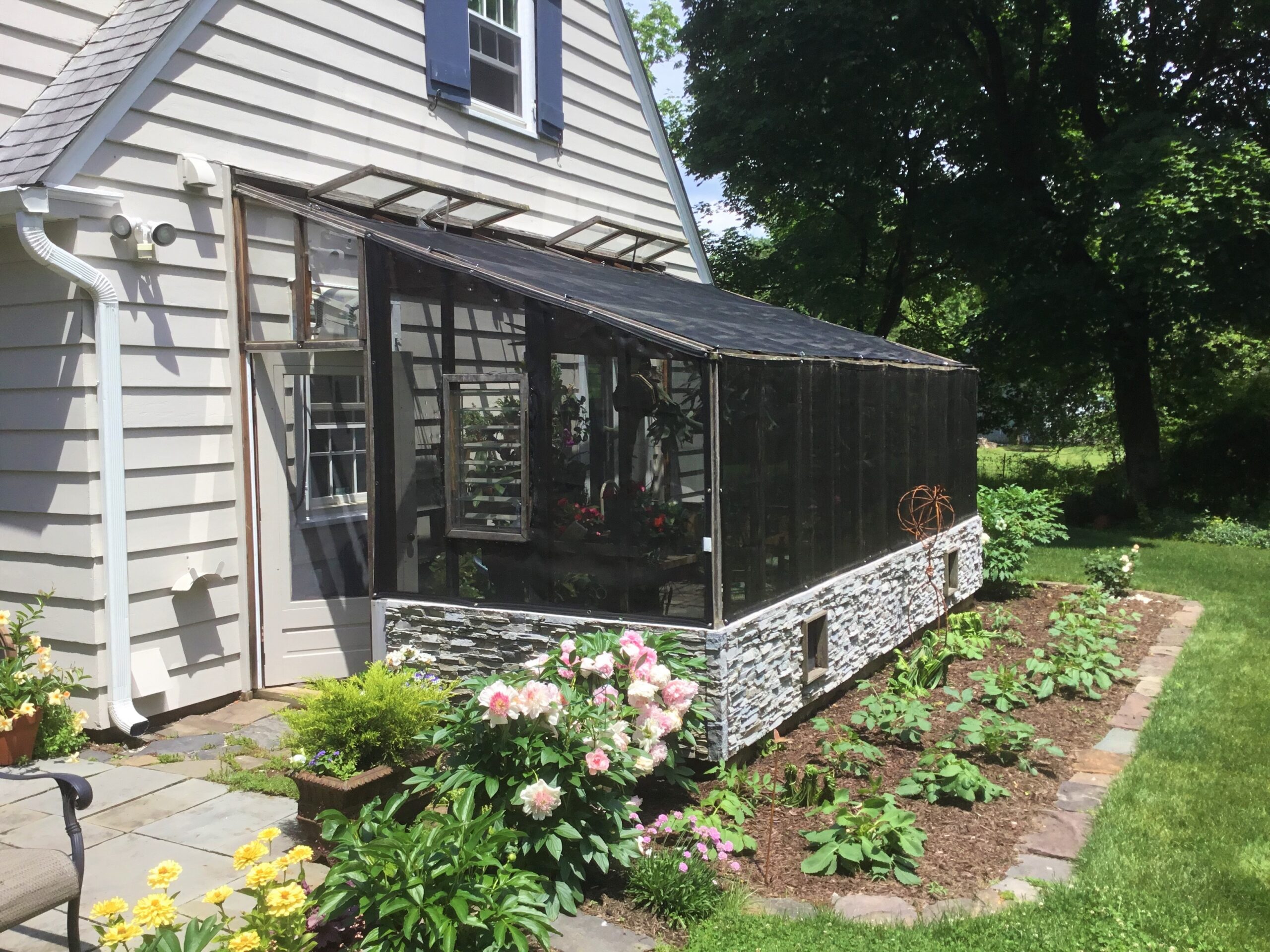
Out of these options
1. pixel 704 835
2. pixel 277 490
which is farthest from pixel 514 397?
pixel 704 835

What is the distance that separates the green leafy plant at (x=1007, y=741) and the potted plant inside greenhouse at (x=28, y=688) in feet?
14.7

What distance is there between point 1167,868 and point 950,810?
920 mm

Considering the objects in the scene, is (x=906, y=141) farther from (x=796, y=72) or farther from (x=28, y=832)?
(x=28, y=832)

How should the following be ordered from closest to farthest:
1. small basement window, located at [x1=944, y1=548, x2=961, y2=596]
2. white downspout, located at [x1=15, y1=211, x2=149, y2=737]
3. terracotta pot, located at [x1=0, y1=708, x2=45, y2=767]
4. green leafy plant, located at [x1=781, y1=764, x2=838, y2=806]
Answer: green leafy plant, located at [x1=781, y1=764, x2=838, y2=806]
terracotta pot, located at [x1=0, y1=708, x2=45, y2=767]
white downspout, located at [x1=15, y1=211, x2=149, y2=737]
small basement window, located at [x1=944, y1=548, x2=961, y2=596]

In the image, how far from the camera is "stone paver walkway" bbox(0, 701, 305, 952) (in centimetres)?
351

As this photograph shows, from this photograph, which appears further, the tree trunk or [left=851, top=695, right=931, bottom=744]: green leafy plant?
the tree trunk

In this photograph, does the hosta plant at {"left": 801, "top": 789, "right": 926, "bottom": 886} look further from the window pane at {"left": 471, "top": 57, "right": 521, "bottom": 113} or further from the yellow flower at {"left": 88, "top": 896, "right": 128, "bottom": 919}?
the window pane at {"left": 471, "top": 57, "right": 521, "bottom": 113}

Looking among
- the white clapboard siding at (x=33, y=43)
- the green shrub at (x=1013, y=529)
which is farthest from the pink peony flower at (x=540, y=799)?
the green shrub at (x=1013, y=529)

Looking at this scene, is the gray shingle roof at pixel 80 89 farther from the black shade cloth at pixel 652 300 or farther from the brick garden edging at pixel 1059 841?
the brick garden edging at pixel 1059 841

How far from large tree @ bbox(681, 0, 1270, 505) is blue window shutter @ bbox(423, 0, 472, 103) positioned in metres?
8.72

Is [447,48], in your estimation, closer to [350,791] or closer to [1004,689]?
[350,791]

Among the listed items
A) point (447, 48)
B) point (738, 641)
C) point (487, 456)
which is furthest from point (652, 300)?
point (447, 48)

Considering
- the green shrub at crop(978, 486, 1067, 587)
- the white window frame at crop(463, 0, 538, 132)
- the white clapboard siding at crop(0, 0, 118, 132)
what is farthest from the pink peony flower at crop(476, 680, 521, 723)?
the green shrub at crop(978, 486, 1067, 587)

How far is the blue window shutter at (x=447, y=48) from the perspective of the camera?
7.07 meters
